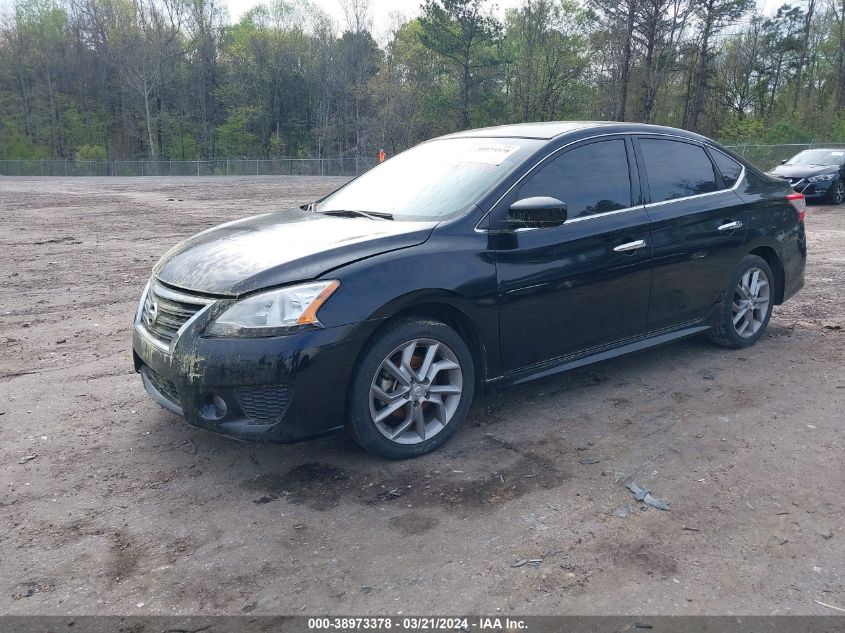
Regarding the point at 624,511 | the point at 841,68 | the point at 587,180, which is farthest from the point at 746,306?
the point at 841,68

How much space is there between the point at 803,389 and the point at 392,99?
181 feet

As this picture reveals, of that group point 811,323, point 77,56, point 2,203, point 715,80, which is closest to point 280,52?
point 77,56

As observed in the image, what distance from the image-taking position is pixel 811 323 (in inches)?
267

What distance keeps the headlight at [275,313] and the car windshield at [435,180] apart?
1.01 m

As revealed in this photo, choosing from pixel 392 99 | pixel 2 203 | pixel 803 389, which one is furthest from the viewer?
pixel 392 99

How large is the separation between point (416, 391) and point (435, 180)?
153cm

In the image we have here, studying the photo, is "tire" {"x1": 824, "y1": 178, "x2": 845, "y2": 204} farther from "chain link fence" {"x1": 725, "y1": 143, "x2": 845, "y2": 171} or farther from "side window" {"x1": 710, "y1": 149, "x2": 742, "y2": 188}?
"side window" {"x1": 710, "y1": 149, "x2": 742, "y2": 188}

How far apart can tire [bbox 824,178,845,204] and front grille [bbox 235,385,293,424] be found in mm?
19416

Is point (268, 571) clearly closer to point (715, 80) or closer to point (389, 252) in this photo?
point (389, 252)

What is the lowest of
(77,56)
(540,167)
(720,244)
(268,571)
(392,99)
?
(268,571)

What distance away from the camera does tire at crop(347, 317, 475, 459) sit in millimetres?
3725

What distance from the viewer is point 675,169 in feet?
17.3

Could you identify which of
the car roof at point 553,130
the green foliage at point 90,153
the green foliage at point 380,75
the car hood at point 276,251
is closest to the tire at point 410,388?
the car hood at point 276,251

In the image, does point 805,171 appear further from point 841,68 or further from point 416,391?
point 841,68
